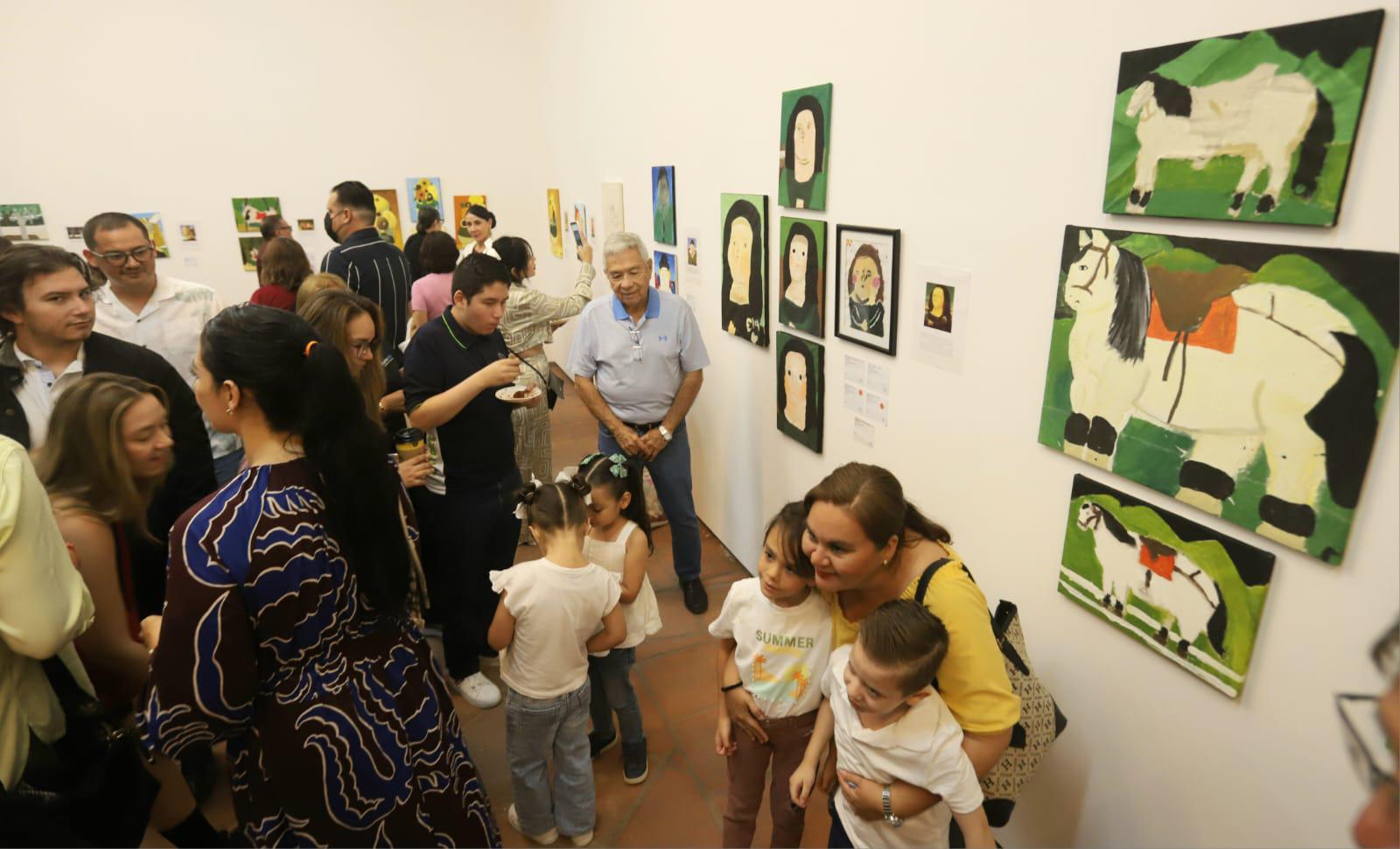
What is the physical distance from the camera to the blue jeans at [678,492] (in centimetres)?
391

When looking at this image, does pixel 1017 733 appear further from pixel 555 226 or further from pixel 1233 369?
pixel 555 226

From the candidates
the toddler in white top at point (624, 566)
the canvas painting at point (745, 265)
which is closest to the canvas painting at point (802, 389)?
the canvas painting at point (745, 265)

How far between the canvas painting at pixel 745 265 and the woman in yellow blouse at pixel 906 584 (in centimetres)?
210

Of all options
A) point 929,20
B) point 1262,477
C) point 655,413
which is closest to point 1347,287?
point 1262,477

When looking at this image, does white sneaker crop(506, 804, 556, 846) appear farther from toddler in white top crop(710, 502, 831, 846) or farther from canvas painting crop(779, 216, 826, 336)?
canvas painting crop(779, 216, 826, 336)

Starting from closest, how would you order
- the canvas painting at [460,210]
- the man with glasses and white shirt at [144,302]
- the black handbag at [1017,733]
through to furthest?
the black handbag at [1017,733]
the man with glasses and white shirt at [144,302]
the canvas painting at [460,210]

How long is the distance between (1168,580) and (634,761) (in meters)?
2.06

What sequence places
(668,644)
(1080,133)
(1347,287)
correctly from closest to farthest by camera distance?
(1347,287) < (1080,133) < (668,644)

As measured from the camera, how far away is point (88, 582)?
185 centimetres

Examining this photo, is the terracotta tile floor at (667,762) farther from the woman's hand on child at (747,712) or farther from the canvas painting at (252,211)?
the canvas painting at (252,211)

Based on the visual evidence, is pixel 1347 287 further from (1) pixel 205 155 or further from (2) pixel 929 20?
(1) pixel 205 155

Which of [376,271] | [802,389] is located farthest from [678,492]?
[376,271]

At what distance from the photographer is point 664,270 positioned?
16.5ft

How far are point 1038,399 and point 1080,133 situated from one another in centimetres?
72
